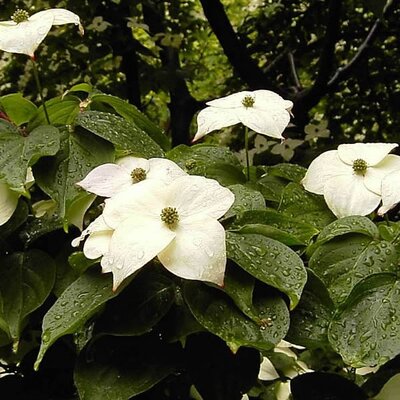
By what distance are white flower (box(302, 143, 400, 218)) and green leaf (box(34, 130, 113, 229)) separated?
0.17 meters

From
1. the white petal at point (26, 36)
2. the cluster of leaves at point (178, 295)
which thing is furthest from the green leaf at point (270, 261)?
the white petal at point (26, 36)

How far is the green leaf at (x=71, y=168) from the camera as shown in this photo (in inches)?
21.3

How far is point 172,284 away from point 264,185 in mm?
191

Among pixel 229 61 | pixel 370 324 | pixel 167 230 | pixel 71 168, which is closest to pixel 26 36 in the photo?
pixel 71 168

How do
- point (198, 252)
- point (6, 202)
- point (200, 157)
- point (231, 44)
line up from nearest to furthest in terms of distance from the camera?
point (198, 252) → point (6, 202) → point (200, 157) → point (231, 44)

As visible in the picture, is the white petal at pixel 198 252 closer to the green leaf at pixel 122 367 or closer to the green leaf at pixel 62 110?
the green leaf at pixel 122 367

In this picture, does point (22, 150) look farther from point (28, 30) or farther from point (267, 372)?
point (267, 372)

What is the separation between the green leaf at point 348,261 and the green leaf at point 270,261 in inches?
1.3

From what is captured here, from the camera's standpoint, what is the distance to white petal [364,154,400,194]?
575 millimetres

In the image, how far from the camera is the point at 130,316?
1.56ft

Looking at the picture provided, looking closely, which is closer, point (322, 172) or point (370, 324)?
point (370, 324)

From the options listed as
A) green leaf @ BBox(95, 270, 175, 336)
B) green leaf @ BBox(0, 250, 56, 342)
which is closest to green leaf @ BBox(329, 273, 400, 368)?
green leaf @ BBox(95, 270, 175, 336)

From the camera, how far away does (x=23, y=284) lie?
54 centimetres

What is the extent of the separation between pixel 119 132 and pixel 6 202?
101 millimetres
